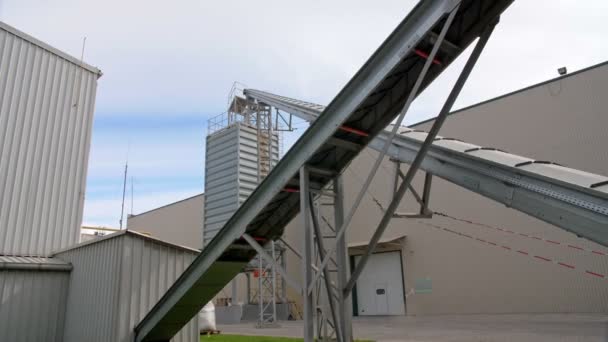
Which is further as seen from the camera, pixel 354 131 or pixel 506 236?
pixel 506 236

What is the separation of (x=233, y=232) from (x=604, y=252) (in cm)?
1638

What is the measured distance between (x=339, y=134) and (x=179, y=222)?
3547 cm

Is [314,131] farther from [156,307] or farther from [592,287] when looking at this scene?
[592,287]

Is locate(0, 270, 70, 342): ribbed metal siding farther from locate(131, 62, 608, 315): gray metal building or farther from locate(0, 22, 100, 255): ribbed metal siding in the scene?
locate(131, 62, 608, 315): gray metal building

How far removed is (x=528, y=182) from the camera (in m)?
6.35

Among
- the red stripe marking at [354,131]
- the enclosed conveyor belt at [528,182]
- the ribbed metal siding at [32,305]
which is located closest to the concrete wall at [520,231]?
the enclosed conveyor belt at [528,182]

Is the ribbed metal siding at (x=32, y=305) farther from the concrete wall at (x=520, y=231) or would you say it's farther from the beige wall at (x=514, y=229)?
the concrete wall at (x=520, y=231)

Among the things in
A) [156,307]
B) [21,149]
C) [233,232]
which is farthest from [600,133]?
[21,149]

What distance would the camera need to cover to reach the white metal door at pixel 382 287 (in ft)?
88.0

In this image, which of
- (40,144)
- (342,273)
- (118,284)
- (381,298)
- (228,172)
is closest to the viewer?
(342,273)

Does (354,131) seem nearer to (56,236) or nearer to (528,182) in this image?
(528,182)

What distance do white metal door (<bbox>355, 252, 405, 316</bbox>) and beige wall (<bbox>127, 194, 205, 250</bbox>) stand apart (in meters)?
15.2

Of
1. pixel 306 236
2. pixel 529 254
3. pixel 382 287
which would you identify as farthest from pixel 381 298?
pixel 306 236

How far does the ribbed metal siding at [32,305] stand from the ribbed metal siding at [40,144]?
1.75 m
